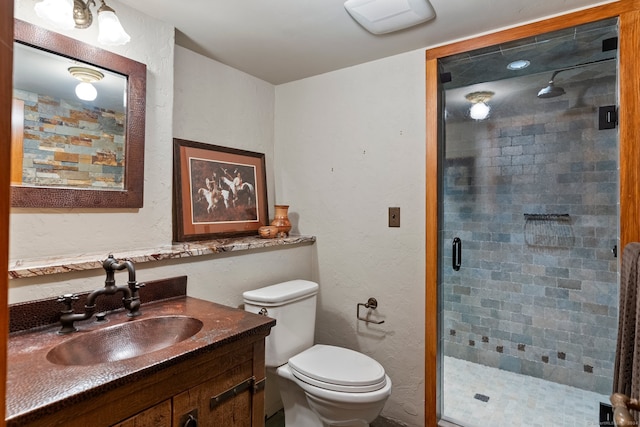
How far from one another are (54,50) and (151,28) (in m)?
0.45

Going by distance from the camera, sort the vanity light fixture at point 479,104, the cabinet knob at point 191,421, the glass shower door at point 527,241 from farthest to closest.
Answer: the vanity light fixture at point 479,104 < the glass shower door at point 527,241 < the cabinet knob at point 191,421

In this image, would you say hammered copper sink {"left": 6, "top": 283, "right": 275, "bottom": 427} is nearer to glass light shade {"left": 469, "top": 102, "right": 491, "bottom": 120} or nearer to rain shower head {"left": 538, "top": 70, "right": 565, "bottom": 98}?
glass light shade {"left": 469, "top": 102, "right": 491, "bottom": 120}

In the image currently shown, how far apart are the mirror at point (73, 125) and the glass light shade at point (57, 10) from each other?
17cm

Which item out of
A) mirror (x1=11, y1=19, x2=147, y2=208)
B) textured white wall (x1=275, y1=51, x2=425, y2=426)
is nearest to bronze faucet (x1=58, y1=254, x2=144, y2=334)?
mirror (x1=11, y1=19, x2=147, y2=208)

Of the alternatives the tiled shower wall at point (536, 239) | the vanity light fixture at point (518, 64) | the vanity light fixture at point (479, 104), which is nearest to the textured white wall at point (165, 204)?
the tiled shower wall at point (536, 239)

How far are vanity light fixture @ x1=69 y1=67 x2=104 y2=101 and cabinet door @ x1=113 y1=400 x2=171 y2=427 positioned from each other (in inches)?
48.2

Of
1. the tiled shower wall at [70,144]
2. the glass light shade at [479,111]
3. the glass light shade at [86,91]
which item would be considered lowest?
the tiled shower wall at [70,144]

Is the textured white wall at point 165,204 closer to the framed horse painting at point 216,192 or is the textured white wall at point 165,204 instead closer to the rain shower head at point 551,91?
the framed horse painting at point 216,192

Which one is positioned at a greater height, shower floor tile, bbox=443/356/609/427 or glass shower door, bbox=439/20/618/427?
glass shower door, bbox=439/20/618/427

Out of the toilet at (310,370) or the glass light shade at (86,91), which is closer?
the glass light shade at (86,91)

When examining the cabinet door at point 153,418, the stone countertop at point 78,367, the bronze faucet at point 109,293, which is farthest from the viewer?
the bronze faucet at point 109,293

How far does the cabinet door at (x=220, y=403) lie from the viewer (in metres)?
1.01

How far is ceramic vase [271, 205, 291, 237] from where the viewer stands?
2.26 m

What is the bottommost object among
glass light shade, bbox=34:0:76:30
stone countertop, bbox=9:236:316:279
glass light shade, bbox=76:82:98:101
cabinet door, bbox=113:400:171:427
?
cabinet door, bbox=113:400:171:427
